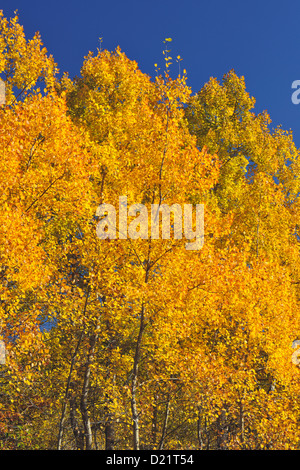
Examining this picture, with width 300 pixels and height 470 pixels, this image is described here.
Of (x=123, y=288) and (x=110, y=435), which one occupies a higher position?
(x=123, y=288)

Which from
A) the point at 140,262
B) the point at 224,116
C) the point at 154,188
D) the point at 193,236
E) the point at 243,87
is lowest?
the point at 140,262

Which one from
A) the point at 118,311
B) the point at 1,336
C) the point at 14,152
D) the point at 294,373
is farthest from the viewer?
the point at 294,373

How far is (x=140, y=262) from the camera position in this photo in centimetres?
1215

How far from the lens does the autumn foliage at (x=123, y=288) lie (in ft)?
38.6

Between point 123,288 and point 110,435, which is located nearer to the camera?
point 123,288

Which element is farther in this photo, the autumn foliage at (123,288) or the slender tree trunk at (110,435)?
the slender tree trunk at (110,435)

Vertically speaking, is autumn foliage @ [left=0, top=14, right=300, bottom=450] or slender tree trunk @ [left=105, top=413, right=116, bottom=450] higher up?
autumn foliage @ [left=0, top=14, right=300, bottom=450]

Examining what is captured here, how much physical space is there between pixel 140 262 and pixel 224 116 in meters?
14.0

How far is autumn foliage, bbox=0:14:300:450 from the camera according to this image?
11.8 meters

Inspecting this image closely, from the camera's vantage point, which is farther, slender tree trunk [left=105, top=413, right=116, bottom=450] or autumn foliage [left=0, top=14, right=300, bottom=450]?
slender tree trunk [left=105, top=413, right=116, bottom=450]

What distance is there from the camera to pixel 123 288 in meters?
11.3

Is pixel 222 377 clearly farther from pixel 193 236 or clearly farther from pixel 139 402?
pixel 193 236

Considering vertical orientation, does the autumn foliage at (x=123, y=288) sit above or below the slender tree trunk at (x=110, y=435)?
above

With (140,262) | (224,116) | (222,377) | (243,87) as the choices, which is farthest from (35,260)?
(243,87)
